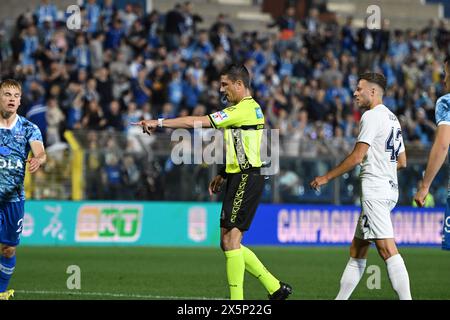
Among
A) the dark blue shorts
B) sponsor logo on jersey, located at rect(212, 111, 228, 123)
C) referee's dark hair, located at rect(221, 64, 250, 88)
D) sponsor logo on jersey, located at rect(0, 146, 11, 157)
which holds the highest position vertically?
referee's dark hair, located at rect(221, 64, 250, 88)

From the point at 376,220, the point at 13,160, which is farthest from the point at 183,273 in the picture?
the point at 376,220

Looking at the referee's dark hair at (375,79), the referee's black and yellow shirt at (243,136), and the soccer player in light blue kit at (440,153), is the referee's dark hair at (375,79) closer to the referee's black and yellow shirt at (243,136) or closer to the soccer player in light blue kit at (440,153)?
the soccer player in light blue kit at (440,153)

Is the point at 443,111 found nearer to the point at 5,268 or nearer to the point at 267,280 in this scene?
the point at 267,280

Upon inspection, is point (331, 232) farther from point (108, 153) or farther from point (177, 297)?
point (177, 297)

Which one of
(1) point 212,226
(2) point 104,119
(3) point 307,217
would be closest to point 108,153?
(2) point 104,119

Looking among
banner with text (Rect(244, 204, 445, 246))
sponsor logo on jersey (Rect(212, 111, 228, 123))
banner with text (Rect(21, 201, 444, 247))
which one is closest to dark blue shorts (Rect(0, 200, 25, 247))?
sponsor logo on jersey (Rect(212, 111, 228, 123))

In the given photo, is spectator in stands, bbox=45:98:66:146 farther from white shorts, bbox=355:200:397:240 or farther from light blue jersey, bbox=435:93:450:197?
light blue jersey, bbox=435:93:450:197

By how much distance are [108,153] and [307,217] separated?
5.35m

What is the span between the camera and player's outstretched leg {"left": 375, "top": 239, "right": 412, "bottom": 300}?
981 cm

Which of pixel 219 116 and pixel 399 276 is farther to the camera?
pixel 219 116

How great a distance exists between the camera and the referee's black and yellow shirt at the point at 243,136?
10.7 metres

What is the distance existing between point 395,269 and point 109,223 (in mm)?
14309

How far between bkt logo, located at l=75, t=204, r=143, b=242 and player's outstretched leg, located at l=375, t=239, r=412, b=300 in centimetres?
1398

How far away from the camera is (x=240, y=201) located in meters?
10.7
